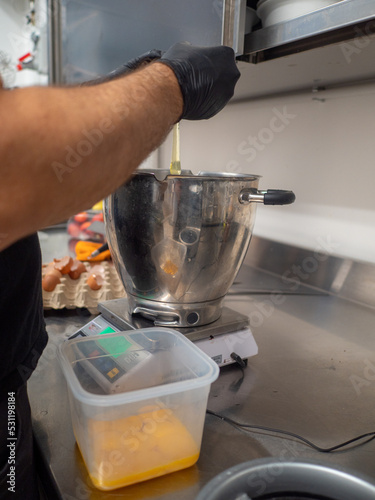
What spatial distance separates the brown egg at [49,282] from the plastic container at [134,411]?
444mm

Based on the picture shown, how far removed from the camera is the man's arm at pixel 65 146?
303 millimetres

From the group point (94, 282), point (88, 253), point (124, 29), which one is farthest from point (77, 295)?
point (124, 29)

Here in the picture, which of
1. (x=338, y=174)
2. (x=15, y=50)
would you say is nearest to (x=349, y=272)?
(x=338, y=174)

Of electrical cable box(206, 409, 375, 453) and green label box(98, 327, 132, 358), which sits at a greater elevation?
green label box(98, 327, 132, 358)

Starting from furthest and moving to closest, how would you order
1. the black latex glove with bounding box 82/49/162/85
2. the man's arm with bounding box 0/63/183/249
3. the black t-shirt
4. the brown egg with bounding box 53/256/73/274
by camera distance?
the brown egg with bounding box 53/256/73/274
the black latex glove with bounding box 82/49/162/85
the black t-shirt
the man's arm with bounding box 0/63/183/249

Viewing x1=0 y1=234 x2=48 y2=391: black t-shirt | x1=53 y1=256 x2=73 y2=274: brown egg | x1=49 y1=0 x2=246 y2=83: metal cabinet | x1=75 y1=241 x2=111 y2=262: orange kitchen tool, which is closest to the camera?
x1=0 y1=234 x2=48 y2=391: black t-shirt

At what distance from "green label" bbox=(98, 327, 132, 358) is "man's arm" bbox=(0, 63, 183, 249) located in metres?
0.28

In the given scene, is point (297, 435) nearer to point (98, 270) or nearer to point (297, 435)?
point (297, 435)

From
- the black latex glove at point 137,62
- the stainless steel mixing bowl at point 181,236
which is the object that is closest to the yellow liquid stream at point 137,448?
the stainless steel mixing bowl at point 181,236

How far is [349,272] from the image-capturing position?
108cm

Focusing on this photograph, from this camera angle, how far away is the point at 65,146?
1.04 ft

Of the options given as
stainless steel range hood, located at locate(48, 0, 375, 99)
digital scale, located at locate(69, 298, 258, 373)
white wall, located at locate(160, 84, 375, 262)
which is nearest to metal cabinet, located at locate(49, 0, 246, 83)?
stainless steel range hood, located at locate(48, 0, 375, 99)

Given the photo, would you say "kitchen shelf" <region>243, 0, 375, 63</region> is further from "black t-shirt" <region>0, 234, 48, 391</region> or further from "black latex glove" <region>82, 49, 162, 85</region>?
"black t-shirt" <region>0, 234, 48, 391</region>

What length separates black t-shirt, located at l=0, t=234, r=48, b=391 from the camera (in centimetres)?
45
